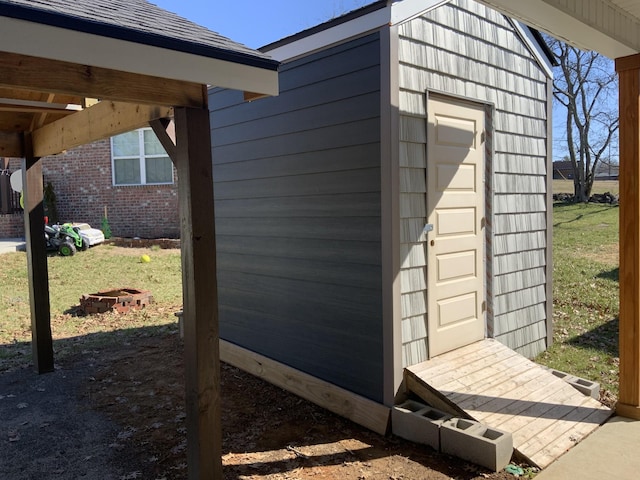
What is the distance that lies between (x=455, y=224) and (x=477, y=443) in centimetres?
182

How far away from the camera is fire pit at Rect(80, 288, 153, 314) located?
25.3 ft

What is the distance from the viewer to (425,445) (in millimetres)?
3633

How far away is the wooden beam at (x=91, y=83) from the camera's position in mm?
2305

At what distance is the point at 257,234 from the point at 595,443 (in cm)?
330

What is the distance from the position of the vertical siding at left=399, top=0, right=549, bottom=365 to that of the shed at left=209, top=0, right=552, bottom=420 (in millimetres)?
17

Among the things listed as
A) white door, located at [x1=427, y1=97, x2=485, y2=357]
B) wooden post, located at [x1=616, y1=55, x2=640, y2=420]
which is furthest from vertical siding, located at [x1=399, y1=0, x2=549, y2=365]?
wooden post, located at [x1=616, y1=55, x2=640, y2=420]

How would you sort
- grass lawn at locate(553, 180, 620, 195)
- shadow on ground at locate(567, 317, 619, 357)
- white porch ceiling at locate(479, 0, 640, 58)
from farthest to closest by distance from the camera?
grass lawn at locate(553, 180, 620, 195) < shadow on ground at locate(567, 317, 619, 357) < white porch ceiling at locate(479, 0, 640, 58)

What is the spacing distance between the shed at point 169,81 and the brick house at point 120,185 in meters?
9.46

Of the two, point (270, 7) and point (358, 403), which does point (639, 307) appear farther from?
point (270, 7)

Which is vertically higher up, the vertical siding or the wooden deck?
the vertical siding

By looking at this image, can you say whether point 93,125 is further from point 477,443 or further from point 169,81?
point 477,443

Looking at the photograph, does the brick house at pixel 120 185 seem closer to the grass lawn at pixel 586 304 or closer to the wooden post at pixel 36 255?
the wooden post at pixel 36 255

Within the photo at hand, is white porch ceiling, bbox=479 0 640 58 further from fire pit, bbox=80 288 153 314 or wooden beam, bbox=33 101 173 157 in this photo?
fire pit, bbox=80 288 153 314

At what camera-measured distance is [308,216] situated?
4578mm
